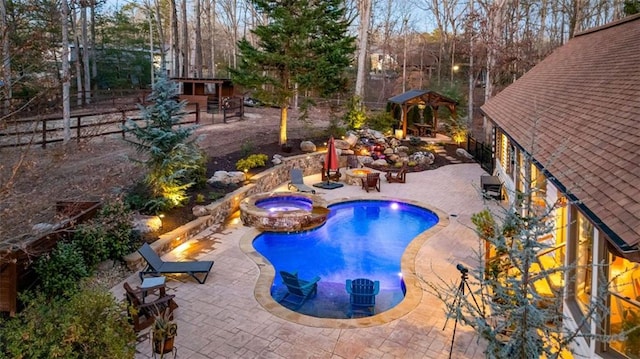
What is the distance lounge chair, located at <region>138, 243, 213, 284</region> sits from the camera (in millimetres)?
9141

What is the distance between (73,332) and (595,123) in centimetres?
769

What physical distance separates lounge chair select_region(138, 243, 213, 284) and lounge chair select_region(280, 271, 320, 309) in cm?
160

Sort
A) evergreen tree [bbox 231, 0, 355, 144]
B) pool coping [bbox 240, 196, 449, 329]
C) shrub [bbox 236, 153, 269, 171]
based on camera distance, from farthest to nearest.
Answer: evergreen tree [bbox 231, 0, 355, 144]
shrub [bbox 236, 153, 269, 171]
pool coping [bbox 240, 196, 449, 329]

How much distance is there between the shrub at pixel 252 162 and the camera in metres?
16.9

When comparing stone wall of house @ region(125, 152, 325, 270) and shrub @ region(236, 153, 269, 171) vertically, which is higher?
shrub @ region(236, 153, 269, 171)

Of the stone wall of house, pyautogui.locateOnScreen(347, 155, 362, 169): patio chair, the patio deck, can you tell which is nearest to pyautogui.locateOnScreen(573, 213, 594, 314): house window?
the patio deck

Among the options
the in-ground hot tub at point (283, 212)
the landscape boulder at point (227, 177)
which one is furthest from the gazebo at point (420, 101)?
the landscape boulder at point (227, 177)

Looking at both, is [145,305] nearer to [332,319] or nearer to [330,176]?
[332,319]

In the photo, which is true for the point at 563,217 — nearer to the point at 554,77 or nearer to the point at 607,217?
the point at 607,217

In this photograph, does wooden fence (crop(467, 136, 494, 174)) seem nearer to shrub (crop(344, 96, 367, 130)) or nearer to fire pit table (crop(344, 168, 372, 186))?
fire pit table (crop(344, 168, 372, 186))

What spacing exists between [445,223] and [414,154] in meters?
9.30

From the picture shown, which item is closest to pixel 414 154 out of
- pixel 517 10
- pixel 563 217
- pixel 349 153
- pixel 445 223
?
pixel 349 153

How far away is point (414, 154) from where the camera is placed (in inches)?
880

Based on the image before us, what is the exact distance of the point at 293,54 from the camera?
20.2 metres
